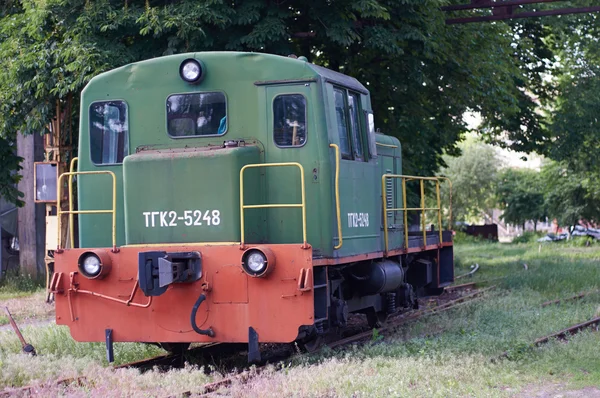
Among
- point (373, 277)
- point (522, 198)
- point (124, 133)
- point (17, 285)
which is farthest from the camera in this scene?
point (522, 198)

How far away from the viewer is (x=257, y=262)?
7738mm

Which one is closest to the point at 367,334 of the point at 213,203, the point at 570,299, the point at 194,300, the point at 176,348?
the point at 176,348

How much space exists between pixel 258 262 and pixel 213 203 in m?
0.88

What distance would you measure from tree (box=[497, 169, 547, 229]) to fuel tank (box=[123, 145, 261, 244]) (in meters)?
47.6

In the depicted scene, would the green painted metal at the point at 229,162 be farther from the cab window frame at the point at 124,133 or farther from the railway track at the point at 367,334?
the railway track at the point at 367,334

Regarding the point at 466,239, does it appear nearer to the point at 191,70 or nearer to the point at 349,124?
the point at 349,124

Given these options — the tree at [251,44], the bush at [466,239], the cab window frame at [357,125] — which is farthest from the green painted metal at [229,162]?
the bush at [466,239]

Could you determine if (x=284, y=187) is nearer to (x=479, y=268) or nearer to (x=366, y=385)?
(x=366, y=385)

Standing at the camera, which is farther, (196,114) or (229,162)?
(196,114)

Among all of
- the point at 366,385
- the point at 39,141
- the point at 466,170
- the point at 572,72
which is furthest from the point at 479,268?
the point at 466,170

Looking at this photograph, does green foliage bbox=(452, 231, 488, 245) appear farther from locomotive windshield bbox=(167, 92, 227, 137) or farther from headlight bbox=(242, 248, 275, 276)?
headlight bbox=(242, 248, 275, 276)

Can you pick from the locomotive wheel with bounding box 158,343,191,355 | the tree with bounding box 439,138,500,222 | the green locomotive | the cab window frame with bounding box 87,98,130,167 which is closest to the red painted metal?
the green locomotive

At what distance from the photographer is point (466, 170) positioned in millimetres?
59188

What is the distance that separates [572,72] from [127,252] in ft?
65.0
